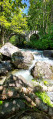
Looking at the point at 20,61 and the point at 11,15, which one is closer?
the point at 20,61

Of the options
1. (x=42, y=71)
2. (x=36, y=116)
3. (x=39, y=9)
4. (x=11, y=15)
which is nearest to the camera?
(x=36, y=116)

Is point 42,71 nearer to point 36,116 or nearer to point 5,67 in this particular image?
point 5,67

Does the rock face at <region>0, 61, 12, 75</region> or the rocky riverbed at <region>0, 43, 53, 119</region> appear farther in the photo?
the rock face at <region>0, 61, 12, 75</region>

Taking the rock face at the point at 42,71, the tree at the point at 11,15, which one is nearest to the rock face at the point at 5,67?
the rock face at the point at 42,71

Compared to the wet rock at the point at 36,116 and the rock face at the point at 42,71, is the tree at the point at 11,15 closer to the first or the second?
the rock face at the point at 42,71

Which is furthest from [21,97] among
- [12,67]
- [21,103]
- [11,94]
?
[12,67]

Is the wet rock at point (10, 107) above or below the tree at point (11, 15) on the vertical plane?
below

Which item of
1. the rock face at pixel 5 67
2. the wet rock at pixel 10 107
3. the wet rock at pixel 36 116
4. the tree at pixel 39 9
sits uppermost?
the tree at pixel 39 9

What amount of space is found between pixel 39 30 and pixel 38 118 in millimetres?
23220

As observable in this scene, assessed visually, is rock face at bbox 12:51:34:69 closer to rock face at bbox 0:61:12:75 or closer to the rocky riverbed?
the rocky riverbed

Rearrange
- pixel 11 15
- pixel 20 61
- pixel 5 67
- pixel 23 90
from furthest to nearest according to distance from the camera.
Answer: pixel 11 15, pixel 20 61, pixel 5 67, pixel 23 90

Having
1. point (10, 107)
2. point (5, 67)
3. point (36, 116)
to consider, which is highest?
point (36, 116)

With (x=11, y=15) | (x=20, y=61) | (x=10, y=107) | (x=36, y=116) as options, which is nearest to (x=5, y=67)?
(x=20, y=61)

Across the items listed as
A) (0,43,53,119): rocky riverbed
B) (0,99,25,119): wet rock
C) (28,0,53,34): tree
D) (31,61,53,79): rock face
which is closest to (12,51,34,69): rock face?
(0,43,53,119): rocky riverbed
